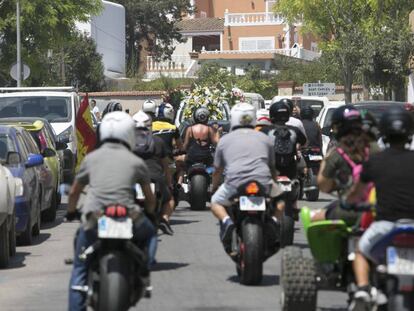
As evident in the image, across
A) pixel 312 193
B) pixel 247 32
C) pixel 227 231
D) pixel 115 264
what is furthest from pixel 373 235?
pixel 247 32

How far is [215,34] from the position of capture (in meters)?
90.3

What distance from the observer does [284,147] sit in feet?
48.9

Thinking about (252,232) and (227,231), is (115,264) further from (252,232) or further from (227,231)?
→ (227,231)

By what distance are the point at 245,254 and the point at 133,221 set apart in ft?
9.47

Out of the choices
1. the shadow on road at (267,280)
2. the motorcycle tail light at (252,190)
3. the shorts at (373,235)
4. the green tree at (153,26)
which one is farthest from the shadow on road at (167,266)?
the green tree at (153,26)

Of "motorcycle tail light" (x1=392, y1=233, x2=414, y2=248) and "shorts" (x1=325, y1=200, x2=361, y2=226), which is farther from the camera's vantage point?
"shorts" (x1=325, y1=200, x2=361, y2=226)

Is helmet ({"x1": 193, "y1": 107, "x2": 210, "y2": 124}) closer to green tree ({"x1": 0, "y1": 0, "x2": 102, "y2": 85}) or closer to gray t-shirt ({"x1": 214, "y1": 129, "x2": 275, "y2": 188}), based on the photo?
gray t-shirt ({"x1": 214, "y1": 129, "x2": 275, "y2": 188})

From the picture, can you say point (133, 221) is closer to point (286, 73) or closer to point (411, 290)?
point (411, 290)

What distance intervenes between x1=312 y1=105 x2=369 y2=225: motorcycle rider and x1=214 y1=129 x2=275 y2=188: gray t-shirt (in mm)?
1906

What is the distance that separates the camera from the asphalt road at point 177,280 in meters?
11.1

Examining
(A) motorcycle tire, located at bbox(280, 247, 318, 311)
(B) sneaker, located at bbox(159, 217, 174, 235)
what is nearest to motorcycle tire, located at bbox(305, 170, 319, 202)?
(B) sneaker, located at bbox(159, 217, 174, 235)

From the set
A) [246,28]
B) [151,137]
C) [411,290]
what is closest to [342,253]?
[411,290]

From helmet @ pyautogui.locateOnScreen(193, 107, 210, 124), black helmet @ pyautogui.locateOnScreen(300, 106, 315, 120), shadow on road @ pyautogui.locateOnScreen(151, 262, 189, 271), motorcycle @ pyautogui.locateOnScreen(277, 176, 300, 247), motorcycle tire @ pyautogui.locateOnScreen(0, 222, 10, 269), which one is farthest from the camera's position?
black helmet @ pyautogui.locateOnScreen(300, 106, 315, 120)

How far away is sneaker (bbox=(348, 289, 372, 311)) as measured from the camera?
8266 mm
